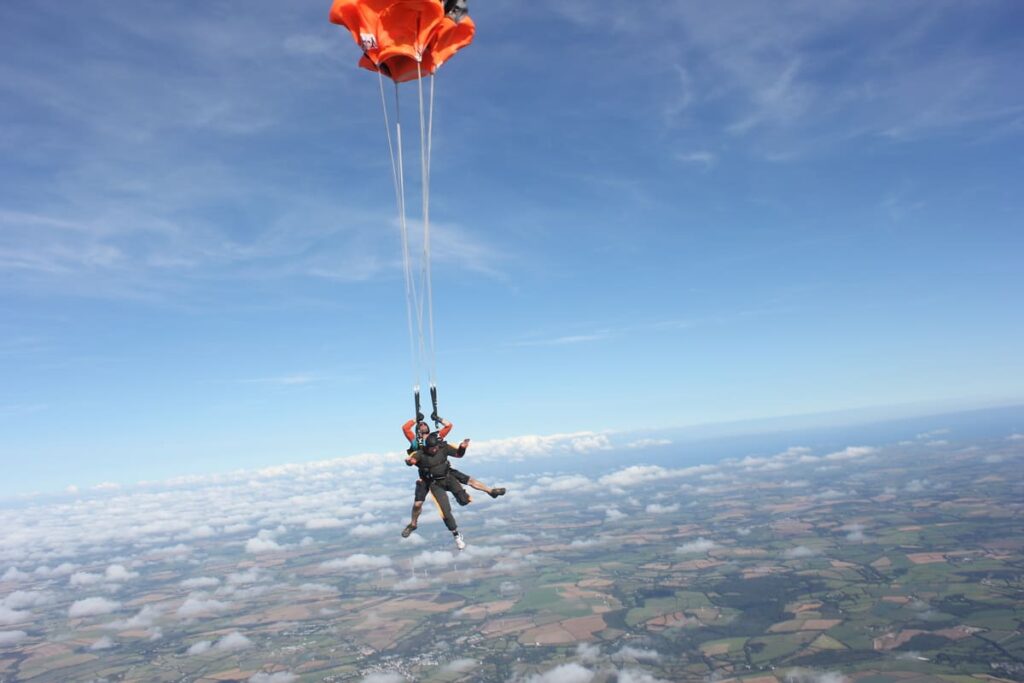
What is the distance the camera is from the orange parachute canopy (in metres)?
13.1

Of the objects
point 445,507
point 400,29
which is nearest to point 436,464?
point 445,507

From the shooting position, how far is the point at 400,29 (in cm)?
1353

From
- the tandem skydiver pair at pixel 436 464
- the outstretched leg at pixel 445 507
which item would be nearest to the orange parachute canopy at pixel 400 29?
the tandem skydiver pair at pixel 436 464

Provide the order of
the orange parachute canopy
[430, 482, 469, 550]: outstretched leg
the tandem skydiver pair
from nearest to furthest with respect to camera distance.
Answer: the orange parachute canopy
[430, 482, 469, 550]: outstretched leg
the tandem skydiver pair

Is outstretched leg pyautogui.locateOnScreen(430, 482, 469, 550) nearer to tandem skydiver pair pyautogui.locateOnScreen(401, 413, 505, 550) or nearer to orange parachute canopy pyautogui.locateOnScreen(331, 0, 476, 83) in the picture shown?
tandem skydiver pair pyautogui.locateOnScreen(401, 413, 505, 550)

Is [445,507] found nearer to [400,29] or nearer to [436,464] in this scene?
[436,464]

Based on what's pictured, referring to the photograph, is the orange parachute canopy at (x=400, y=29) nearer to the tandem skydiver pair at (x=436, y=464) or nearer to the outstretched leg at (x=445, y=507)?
the tandem skydiver pair at (x=436, y=464)

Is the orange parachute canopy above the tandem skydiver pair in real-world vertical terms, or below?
above

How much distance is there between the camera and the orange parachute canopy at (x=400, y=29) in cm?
1306

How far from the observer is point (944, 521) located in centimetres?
16912

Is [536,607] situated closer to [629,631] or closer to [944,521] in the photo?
[629,631]

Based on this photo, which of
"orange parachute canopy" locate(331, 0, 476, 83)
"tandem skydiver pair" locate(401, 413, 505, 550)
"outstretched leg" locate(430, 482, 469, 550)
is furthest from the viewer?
"tandem skydiver pair" locate(401, 413, 505, 550)

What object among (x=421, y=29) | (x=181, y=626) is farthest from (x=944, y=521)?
(x=181, y=626)

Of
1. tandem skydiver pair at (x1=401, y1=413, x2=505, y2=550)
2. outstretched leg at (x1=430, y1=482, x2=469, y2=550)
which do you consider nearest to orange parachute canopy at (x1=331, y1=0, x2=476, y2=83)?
tandem skydiver pair at (x1=401, y1=413, x2=505, y2=550)
